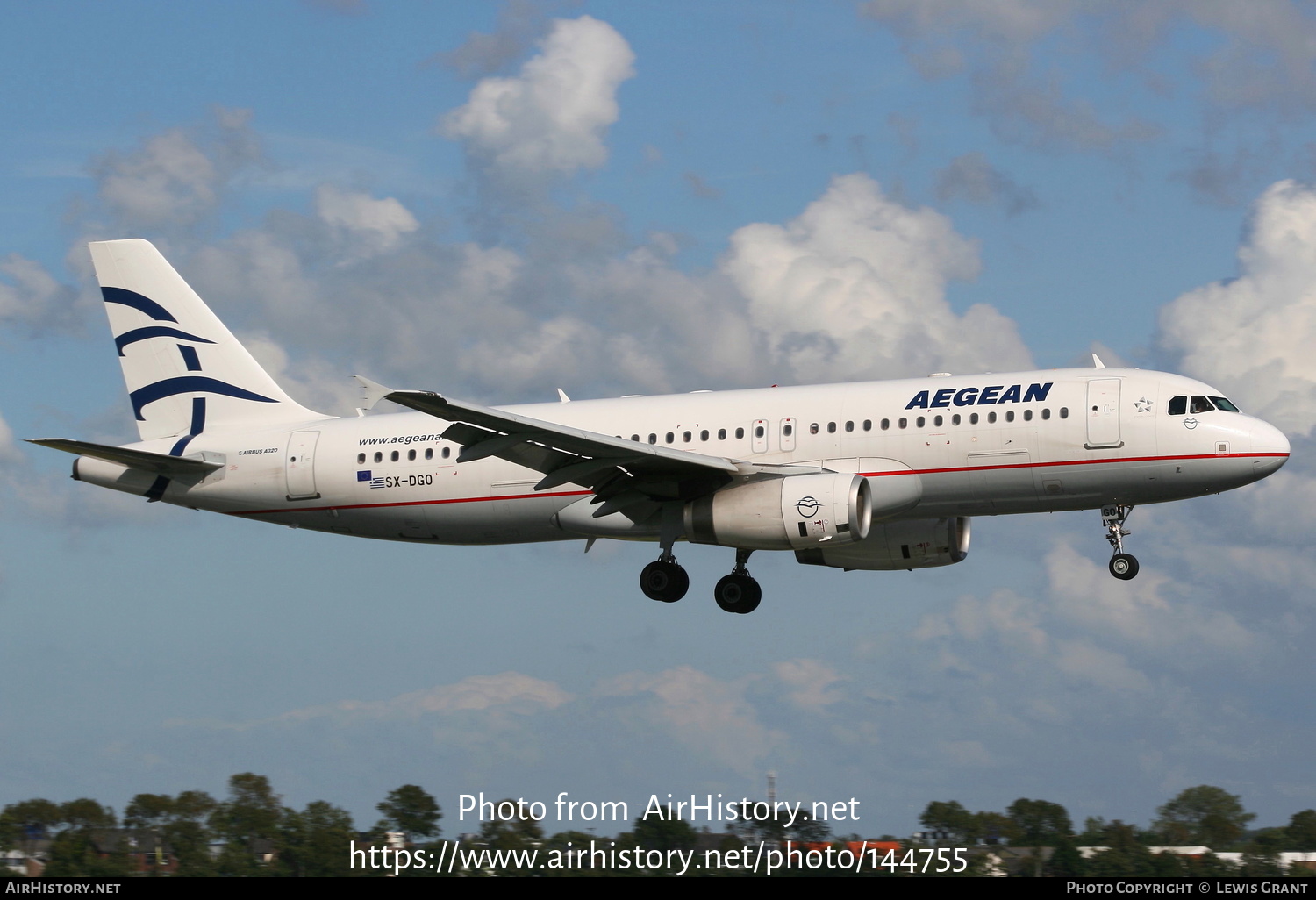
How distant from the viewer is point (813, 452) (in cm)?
→ 3681

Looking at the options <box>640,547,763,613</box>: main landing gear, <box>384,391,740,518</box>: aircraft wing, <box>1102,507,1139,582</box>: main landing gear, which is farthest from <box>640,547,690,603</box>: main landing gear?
<box>1102,507,1139,582</box>: main landing gear

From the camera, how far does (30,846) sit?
6875 cm

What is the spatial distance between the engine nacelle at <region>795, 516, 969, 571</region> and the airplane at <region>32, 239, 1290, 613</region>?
0.07 m

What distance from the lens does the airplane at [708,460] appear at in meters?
34.8

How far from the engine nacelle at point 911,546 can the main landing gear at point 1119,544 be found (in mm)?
5174

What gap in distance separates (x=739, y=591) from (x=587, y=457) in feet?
22.9

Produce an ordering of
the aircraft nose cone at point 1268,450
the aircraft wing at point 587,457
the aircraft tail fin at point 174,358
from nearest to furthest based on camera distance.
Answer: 1. the aircraft wing at point 587,457
2. the aircraft nose cone at point 1268,450
3. the aircraft tail fin at point 174,358

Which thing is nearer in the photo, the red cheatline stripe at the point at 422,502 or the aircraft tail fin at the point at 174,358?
the red cheatline stripe at the point at 422,502

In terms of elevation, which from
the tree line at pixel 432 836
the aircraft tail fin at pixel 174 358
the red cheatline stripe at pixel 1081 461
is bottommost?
the tree line at pixel 432 836

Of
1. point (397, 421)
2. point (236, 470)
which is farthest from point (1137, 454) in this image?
point (236, 470)

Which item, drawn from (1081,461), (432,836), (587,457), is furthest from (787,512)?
(432,836)

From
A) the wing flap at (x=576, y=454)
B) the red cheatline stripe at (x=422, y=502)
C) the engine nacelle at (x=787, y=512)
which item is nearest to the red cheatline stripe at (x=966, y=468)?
the red cheatline stripe at (x=422, y=502)

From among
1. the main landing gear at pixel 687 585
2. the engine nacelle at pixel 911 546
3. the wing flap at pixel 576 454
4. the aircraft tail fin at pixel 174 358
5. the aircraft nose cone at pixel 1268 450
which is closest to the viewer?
the wing flap at pixel 576 454

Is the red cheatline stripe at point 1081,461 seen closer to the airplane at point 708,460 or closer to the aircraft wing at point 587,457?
the airplane at point 708,460
